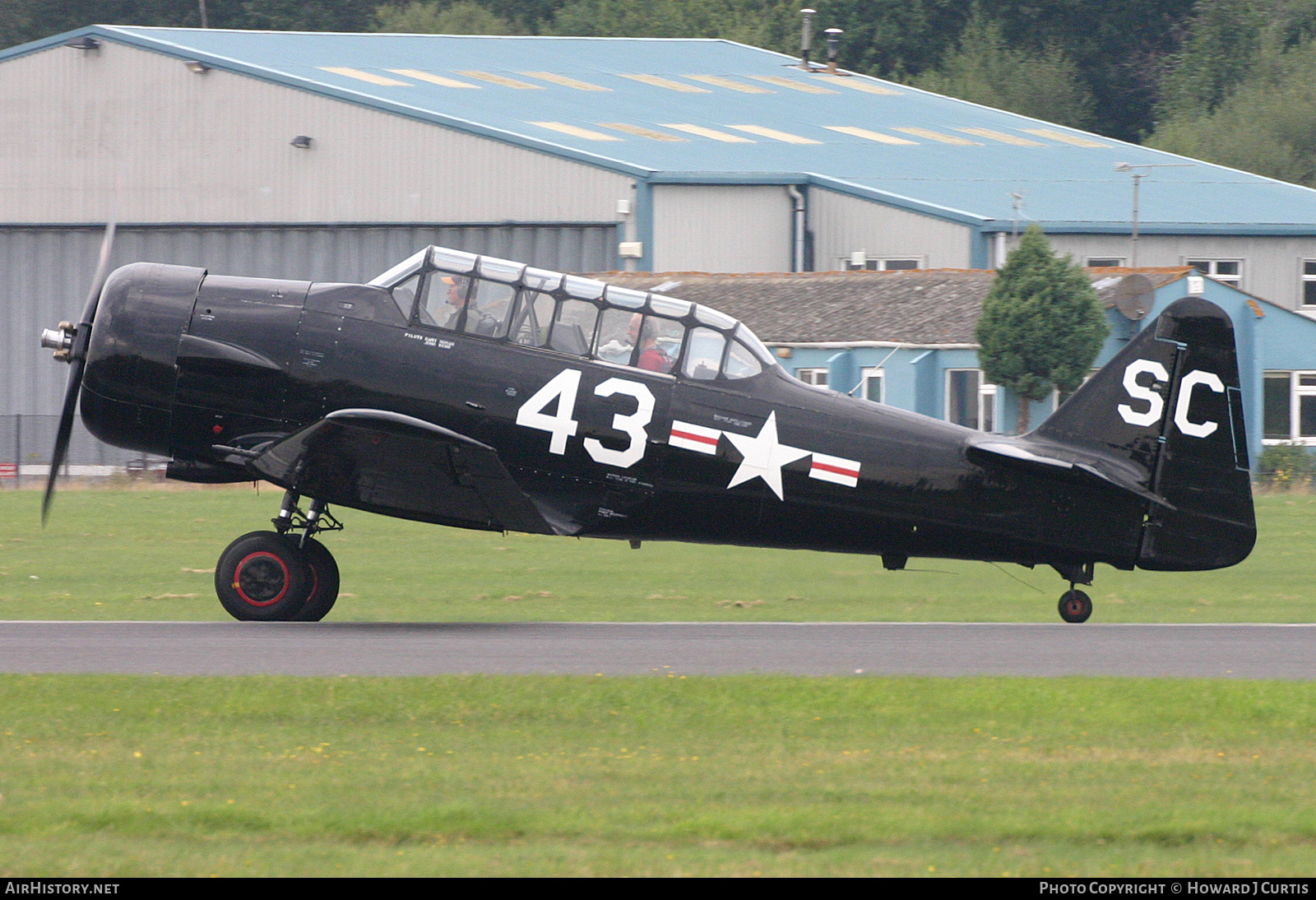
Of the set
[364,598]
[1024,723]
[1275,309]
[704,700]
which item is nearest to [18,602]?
[364,598]

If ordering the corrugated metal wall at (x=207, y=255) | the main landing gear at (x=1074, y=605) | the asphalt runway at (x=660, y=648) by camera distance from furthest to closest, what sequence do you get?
the corrugated metal wall at (x=207, y=255)
the main landing gear at (x=1074, y=605)
the asphalt runway at (x=660, y=648)

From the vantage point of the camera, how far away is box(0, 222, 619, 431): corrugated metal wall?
37.5 m

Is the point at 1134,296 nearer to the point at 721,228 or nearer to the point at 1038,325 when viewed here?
the point at 1038,325

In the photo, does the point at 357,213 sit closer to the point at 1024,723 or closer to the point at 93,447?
the point at 93,447

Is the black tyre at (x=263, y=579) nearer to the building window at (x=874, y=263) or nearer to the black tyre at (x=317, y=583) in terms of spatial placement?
the black tyre at (x=317, y=583)

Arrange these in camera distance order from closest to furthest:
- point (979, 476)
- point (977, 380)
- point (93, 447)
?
point (979, 476), point (977, 380), point (93, 447)

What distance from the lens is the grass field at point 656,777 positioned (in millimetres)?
7652

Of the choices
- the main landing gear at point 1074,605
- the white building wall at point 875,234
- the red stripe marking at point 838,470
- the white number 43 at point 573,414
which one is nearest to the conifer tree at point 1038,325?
the white building wall at point 875,234

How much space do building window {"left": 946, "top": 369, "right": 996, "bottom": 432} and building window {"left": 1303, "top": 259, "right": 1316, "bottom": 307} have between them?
11.8 meters

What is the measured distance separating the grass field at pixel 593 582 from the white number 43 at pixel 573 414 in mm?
1788

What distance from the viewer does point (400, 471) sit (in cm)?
1382

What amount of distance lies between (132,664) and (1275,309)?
2826 cm

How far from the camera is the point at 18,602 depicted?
1686 cm

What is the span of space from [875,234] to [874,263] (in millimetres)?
676
